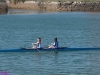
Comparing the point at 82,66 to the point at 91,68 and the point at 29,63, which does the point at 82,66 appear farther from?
the point at 29,63

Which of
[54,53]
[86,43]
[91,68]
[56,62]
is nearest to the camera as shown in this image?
[91,68]

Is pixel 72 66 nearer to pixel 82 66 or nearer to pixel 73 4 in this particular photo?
pixel 82 66

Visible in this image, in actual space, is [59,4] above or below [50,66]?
below

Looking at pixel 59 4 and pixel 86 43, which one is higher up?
pixel 86 43

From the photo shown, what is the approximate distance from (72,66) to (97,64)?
2.37 m

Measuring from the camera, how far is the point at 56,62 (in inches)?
1341

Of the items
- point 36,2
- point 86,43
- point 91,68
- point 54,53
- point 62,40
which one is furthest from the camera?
point 36,2

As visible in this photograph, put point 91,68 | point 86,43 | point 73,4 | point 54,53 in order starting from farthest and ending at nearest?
point 73,4 < point 86,43 < point 54,53 < point 91,68

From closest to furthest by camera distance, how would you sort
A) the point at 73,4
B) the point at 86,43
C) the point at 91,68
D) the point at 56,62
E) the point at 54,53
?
the point at 91,68, the point at 56,62, the point at 54,53, the point at 86,43, the point at 73,4

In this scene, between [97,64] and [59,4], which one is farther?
[59,4]

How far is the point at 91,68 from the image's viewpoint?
31.7 m

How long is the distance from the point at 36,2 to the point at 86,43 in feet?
343

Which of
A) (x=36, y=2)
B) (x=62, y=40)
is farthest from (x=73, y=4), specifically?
(x=62, y=40)

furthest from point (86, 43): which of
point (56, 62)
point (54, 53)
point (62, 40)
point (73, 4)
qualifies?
point (73, 4)
